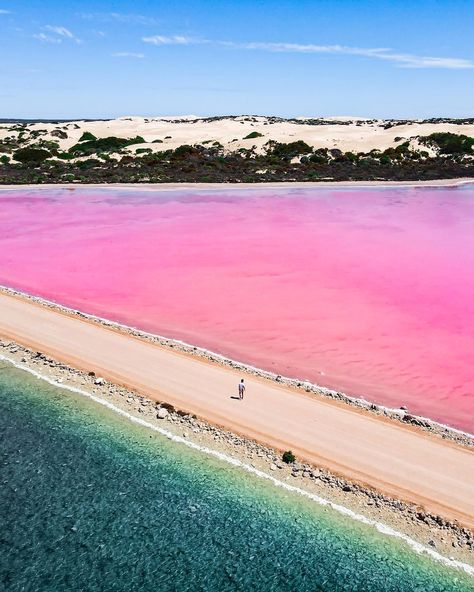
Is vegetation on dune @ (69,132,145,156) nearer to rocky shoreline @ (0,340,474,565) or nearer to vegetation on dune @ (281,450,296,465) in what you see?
rocky shoreline @ (0,340,474,565)

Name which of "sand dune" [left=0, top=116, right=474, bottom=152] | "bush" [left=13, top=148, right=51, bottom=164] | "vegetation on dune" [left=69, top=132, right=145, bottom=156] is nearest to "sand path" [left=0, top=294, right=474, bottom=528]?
"bush" [left=13, top=148, right=51, bottom=164]

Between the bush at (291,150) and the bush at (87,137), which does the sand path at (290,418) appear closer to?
the bush at (291,150)

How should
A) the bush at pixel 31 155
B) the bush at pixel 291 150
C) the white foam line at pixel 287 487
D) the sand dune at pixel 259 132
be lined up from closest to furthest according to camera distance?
1. the white foam line at pixel 287 487
2. the bush at pixel 31 155
3. the bush at pixel 291 150
4. the sand dune at pixel 259 132

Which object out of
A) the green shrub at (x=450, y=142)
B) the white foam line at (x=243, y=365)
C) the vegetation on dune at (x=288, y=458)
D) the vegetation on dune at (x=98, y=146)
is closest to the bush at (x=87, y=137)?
the vegetation on dune at (x=98, y=146)

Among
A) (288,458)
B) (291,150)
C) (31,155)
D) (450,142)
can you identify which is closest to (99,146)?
(31,155)

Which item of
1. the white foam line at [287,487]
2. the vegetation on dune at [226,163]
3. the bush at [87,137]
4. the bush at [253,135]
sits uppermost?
the bush at [253,135]

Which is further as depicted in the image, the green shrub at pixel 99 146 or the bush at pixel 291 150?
the green shrub at pixel 99 146

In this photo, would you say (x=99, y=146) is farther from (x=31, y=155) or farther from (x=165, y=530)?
(x=165, y=530)
